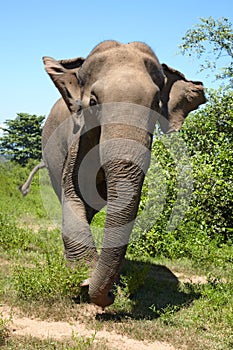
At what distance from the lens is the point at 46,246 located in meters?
8.40

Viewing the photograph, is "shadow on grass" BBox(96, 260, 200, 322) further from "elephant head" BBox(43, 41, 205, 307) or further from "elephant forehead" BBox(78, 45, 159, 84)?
"elephant forehead" BBox(78, 45, 159, 84)

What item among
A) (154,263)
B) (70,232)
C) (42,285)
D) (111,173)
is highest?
(111,173)

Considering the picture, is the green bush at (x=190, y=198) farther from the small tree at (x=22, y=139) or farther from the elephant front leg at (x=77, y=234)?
the small tree at (x=22, y=139)

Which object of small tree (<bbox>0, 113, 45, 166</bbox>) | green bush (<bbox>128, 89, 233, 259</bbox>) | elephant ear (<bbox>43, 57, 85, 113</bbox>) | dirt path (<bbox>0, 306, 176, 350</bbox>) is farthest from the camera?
small tree (<bbox>0, 113, 45, 166</bbox>)

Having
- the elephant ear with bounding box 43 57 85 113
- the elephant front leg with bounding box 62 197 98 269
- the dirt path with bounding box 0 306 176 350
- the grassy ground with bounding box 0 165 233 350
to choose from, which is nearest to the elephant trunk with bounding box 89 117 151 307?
the dirt path with bounding box 0 306 176 350

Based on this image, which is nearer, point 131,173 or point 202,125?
point 131,173

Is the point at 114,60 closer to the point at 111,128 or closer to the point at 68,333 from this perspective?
the point at 111,128

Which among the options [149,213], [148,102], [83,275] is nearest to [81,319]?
[83,275]

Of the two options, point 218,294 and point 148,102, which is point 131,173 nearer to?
point 148,102

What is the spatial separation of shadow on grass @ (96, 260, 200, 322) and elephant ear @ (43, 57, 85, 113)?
2178mm

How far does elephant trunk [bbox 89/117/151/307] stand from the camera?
4.20 meters

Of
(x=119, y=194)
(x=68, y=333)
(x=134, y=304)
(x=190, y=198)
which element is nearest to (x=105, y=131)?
(x=119, y=194)

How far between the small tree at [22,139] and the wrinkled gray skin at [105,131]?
1526 inches

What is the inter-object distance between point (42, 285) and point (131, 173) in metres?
1.73
